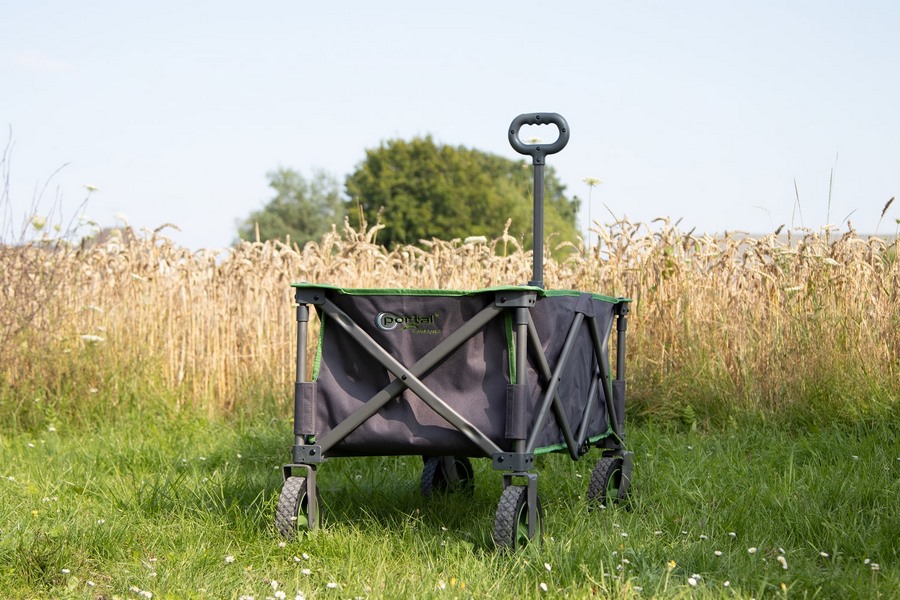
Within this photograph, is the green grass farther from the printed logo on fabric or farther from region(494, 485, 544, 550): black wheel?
the printed logo on fabric

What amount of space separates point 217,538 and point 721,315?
3361 millimetres

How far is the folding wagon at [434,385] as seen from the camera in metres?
2.98

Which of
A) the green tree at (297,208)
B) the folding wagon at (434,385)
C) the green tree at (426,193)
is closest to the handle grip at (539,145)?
the folding wagon at (434,385)

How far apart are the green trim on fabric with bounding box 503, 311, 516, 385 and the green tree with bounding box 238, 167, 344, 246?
40.6m

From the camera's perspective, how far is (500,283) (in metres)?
6.00

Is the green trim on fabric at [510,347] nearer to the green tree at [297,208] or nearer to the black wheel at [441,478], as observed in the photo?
the black wheel at [441,478]

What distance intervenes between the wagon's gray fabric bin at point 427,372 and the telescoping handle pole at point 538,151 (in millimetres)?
367

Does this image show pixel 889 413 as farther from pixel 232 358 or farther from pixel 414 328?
pixel 232 358

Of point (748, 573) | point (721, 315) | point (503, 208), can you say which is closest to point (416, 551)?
point (748, 573)

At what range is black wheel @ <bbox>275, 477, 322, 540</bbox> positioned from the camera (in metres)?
3.12

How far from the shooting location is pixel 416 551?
120 inches

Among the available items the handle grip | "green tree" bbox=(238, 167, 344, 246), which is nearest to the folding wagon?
the handle grip

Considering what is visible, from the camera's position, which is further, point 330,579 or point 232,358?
point 232,358

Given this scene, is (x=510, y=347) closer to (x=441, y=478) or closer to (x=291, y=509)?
(x=291, y=509)
